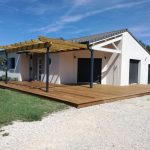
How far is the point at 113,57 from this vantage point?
1642 centimetres

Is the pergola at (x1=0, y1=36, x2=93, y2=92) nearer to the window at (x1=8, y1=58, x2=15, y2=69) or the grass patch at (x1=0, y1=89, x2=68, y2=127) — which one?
the grass patch at (x1=0, y1=89, x2=68, y2=127)

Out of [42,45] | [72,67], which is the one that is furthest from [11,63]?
[42,45]

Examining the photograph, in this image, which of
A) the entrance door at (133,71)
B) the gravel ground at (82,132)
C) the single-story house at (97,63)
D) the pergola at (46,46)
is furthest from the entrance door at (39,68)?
the gravel ground at (82,132)

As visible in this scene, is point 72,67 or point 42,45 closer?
point 42,45

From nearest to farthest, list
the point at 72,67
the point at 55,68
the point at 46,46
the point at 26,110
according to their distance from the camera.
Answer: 1. the point at 26,110
2. the point at 46,46
3. the point at 55,68
4. the point at 72,67

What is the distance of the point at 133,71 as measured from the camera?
18.0 m

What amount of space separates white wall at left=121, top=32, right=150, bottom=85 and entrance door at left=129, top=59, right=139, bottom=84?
35 cm

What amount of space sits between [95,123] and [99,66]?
1104cm

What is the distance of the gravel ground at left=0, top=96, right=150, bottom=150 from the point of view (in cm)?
444

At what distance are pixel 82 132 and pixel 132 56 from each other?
1305cm

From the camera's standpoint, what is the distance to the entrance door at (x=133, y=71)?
1767cm

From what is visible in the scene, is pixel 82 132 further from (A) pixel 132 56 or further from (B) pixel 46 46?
(A) pixel 132 56

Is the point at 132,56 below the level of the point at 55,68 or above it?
above

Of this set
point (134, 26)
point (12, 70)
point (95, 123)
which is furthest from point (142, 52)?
point (95, 123)
